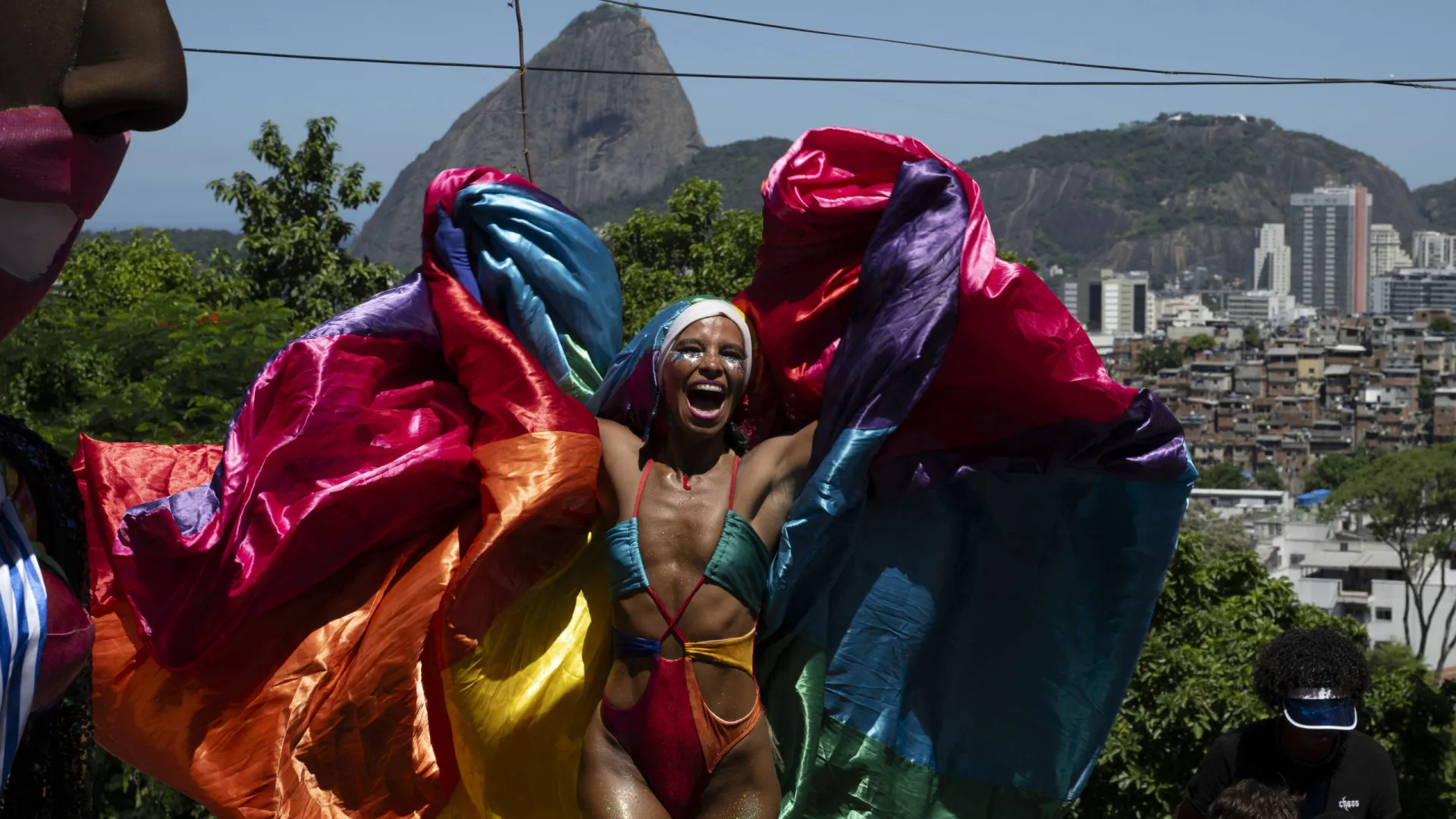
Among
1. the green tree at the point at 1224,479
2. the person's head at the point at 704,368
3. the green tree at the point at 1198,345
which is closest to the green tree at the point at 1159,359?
the green tree at the point at 1198,345

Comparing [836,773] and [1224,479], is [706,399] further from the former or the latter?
[1224,479]

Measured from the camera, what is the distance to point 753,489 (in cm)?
425

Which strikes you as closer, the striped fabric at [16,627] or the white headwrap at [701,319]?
the striped fabric at [16,627]

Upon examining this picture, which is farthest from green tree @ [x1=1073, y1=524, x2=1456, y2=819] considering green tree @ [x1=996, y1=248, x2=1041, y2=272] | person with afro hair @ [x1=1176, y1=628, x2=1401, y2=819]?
person with afro hair @ [x1=1176, y1=628, x2=1401, y2=819]

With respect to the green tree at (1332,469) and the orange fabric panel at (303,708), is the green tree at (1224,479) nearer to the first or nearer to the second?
the green tree at (1332,469)

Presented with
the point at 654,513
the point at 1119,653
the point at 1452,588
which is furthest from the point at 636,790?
the point at 1452,588

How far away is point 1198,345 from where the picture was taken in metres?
151

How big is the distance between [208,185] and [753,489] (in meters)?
17.9

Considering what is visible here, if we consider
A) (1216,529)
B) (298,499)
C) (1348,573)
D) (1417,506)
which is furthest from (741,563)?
(1348,573)

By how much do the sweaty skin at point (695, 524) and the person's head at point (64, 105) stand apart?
1.67 m

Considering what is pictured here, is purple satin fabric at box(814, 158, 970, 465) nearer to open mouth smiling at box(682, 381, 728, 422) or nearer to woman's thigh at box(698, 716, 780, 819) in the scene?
open mouth smiling at box(682, 381, 728, 422)

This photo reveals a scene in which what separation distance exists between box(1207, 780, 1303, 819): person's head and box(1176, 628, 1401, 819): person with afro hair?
0.20 m

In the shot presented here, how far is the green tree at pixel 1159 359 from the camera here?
145875mm

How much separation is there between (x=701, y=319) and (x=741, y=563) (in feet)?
2.27
